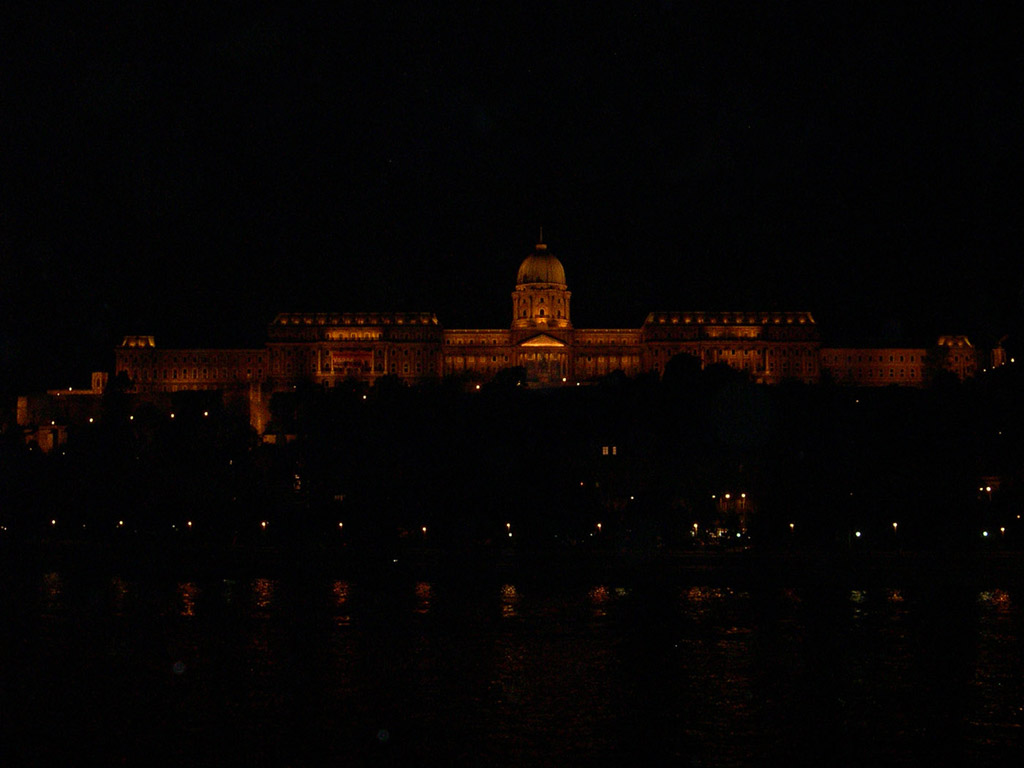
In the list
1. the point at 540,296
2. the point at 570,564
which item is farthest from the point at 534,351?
the point at 570,564

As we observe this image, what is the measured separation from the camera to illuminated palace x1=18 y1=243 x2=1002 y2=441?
3738 inches

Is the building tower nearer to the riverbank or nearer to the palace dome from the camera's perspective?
the palace dome

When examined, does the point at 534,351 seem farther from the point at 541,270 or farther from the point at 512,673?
the point at 512,673

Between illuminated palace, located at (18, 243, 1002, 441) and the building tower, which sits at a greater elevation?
the building tower

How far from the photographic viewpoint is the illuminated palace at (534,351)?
311ft

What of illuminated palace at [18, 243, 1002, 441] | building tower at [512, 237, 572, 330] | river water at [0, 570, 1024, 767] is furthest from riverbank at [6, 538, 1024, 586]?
building tower at [512, 237, 572, 330]

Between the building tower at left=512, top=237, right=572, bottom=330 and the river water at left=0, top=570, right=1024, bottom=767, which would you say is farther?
the building tower at left=512, top=237, right=572, bottom=330

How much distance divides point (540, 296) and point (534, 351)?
4.42 meters

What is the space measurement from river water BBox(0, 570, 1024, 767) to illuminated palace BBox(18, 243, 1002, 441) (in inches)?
1858

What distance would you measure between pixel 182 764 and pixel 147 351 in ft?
222

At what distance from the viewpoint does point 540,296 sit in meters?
99.0

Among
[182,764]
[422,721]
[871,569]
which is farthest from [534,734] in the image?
[871,569]

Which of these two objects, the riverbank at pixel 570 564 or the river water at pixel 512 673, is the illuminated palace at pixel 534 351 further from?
the river water at pixel 512 673

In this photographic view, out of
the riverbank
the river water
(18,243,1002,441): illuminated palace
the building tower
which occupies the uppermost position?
the building tower
